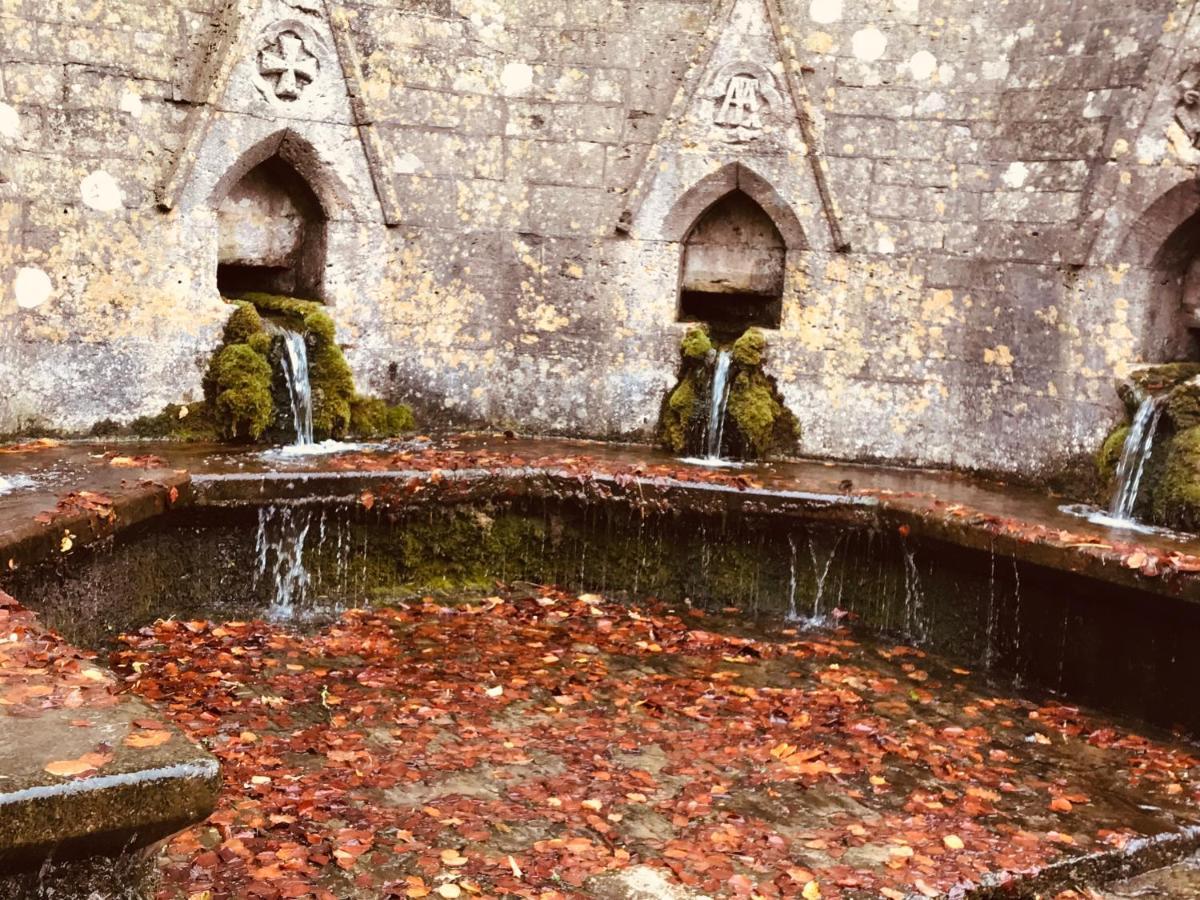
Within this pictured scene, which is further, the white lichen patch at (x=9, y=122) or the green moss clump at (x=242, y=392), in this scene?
the green moss clump at (x=242, y=392)

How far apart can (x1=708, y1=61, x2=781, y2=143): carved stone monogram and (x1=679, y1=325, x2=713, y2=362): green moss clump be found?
1349mm

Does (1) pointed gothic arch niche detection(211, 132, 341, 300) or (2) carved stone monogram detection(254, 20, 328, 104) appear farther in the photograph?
(1) pointed gothic arch niche detection(211, 132, 341, 300)

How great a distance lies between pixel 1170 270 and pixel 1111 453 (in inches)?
48.9

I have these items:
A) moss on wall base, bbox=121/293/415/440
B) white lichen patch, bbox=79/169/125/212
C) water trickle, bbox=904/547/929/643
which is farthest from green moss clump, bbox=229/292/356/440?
water trickle, bbox=904/547/929/643

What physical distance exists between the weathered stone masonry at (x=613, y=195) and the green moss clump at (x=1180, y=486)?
1.00 metres

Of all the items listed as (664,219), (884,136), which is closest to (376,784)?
(664,219)

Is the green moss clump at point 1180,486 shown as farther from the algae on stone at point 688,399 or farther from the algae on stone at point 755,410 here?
the algae on stone at point 688,399

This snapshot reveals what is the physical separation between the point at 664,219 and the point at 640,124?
68 centimetres

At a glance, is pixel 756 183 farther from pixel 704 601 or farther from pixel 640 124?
pixel 704 601

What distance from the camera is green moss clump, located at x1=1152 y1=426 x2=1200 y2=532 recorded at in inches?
277

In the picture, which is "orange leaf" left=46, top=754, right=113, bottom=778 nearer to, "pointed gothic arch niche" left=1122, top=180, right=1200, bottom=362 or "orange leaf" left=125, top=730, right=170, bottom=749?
"orange leaf" left=125, top=730, right=170, bottom=749

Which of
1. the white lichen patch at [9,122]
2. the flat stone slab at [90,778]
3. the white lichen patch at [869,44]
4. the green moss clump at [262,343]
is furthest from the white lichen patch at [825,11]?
the flat stone slab at [90,778]

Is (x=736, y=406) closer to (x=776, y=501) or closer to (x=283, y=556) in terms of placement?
(x=776, y=501)

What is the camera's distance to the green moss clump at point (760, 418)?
351 inches
